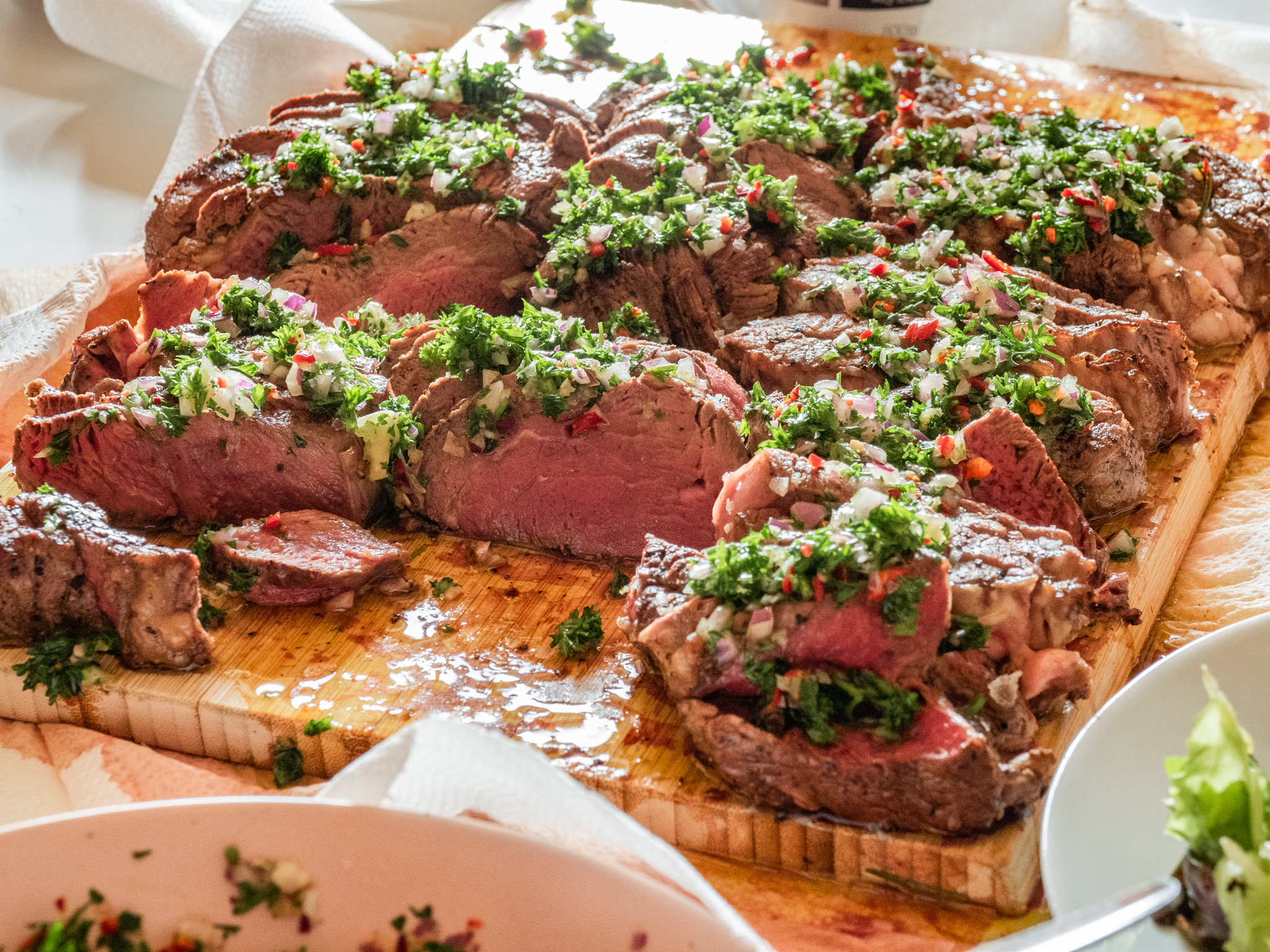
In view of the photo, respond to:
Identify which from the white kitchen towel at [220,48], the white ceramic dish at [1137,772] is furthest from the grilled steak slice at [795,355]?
the white kitchen towel at [220,48]

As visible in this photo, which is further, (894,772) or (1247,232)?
(1247,232)

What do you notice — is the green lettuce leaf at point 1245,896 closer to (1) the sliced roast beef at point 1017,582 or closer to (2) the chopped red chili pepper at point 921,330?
(1) the sliced roast beef at point 1017,582

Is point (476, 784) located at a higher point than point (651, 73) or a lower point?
lower

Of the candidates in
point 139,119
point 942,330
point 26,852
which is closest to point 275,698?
point 26,852

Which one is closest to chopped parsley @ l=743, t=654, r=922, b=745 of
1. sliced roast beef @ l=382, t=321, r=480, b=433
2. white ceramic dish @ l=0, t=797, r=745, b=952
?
white ceramic dish @ l=0, t=797, r=745, b=952

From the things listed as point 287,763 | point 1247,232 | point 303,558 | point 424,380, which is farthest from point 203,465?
point 1247,232

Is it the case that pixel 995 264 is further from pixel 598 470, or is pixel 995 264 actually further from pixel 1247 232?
pixel 598 470
